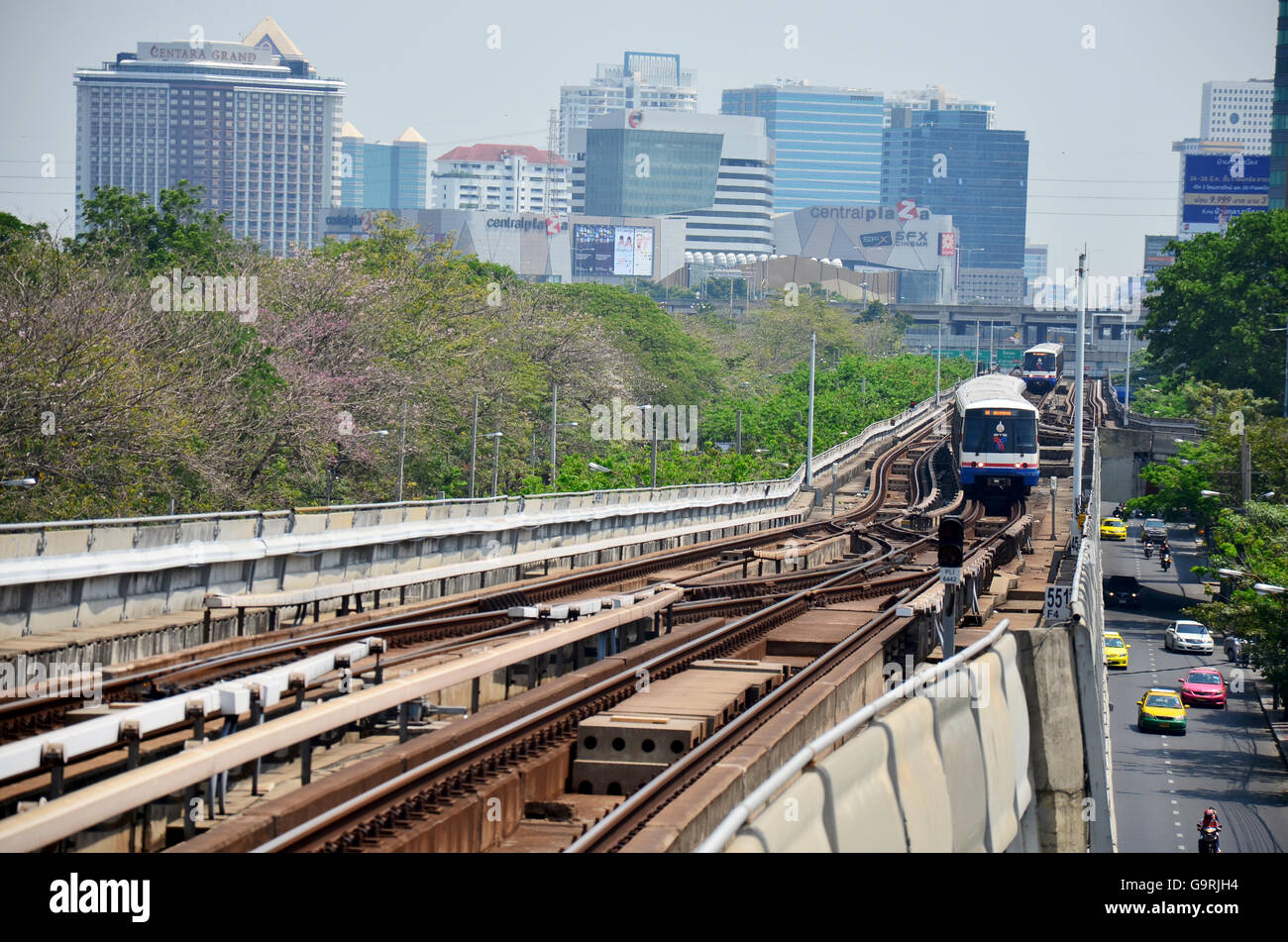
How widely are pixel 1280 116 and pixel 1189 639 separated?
90339 mm

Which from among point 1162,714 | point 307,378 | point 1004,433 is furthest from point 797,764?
point 1004,433

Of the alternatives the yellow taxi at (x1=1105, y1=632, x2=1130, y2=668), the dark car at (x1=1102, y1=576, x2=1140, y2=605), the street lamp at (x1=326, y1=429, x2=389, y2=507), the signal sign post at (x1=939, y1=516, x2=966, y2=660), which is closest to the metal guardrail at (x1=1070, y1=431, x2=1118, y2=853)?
the signal sign post at (x1=939, y1=516, x2=966, y2=660)

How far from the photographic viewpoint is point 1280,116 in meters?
142

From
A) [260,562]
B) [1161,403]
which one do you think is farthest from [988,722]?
[1161,403]

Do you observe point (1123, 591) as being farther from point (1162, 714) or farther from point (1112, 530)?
point (1162, 714)

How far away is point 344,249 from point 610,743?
213 feet

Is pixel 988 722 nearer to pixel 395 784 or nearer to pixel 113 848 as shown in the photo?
pixel 395 784

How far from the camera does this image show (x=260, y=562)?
80.1 feet

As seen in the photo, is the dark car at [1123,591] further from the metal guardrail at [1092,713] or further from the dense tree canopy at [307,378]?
the metal guardrail at [1092,713]

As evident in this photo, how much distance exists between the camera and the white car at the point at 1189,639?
220 feet

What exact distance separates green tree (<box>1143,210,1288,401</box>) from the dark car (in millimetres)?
21885

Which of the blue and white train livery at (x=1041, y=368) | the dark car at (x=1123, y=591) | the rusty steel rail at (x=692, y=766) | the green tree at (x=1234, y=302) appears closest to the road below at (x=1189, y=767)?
the dark car at (x=1123, y=591)

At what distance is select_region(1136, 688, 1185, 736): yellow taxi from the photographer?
2042 inches

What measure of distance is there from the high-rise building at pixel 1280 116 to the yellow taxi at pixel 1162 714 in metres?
99.5
